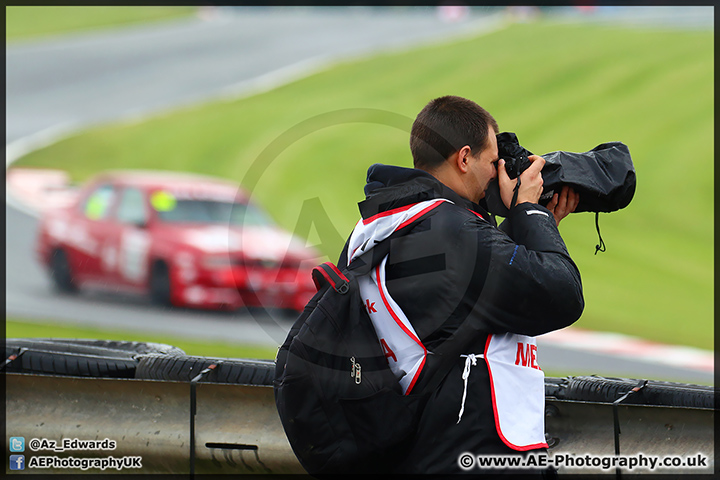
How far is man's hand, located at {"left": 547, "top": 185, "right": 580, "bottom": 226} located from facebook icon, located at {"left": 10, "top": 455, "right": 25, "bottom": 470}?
249cm

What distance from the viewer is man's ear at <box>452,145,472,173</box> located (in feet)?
7.68

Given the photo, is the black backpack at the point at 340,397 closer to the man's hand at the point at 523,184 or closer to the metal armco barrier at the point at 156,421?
the man's hand at the point at 523,184

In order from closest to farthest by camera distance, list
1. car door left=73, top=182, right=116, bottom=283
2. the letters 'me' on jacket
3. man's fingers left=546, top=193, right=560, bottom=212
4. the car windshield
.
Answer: the letters 'me' on jacket < man's fingers left=546, top=193, right=560, bottom=212 < the car windshield < car door left=73, top=182, right=116, bottom=283

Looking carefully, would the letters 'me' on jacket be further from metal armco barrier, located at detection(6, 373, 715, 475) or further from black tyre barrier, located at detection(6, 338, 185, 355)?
black tyre barrier, located at detection(6, 338, 185, 355)

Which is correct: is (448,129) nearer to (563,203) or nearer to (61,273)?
(563,203)

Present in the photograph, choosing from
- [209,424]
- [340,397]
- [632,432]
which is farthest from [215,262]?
[340,397]

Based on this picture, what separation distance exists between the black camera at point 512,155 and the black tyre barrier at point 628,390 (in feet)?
3.55

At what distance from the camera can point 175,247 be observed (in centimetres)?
1010

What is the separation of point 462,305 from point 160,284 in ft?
28.7

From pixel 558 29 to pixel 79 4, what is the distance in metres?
24.3

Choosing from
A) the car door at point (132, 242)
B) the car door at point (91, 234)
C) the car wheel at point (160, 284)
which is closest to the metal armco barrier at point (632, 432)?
the car wheel at point (160, 284)

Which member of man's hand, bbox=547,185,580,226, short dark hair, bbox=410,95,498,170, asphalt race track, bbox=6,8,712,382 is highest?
asphalt race track, bbox=6,8,712,382

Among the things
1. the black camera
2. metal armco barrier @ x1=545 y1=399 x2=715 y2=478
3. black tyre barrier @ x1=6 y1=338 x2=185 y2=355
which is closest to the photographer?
the black camera

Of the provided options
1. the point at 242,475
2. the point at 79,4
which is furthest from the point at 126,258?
the point at 79,4
